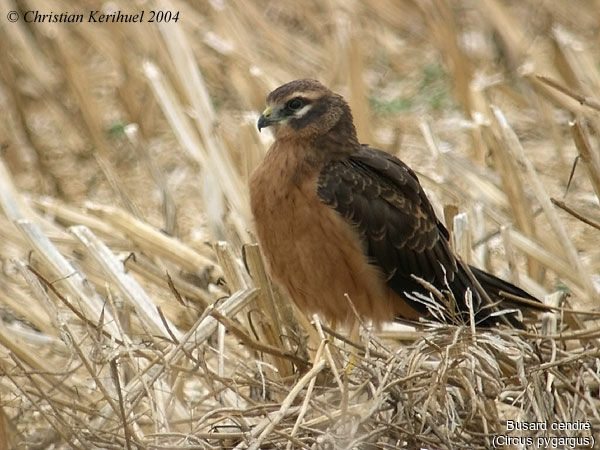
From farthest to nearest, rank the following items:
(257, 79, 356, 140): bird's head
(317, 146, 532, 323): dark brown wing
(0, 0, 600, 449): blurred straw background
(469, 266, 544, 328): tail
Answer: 1. (257, 79, 356, 140): bird's head
2. (317, 146, 532, 323): dark brown wing
3. (469, 266, 544, 328): tail
4. (0, 0, 600, 449): blurred straw background

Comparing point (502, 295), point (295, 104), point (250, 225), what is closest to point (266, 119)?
point (295, 104)

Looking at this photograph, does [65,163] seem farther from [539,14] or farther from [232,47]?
[539,14]

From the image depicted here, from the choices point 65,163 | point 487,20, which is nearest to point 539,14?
point 487,20

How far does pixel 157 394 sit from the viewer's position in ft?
11.5

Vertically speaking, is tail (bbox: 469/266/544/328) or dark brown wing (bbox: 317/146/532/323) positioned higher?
dark brown wing (bbox: 317/146/532/323)

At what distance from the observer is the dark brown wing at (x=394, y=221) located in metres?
4.07

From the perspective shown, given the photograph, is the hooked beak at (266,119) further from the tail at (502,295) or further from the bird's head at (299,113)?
the tail at (502,295)

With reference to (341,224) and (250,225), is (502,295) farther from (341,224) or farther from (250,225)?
(250,225)

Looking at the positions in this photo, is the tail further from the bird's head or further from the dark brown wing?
the bird's head

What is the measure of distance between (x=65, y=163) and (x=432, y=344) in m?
4.61

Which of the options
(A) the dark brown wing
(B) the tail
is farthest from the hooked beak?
(B) the tail

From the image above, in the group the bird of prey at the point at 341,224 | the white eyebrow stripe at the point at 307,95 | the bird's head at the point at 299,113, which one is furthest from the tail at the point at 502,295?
the white eyebrow stripe at the point at 307,95

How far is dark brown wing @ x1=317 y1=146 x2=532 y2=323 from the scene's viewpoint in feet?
13.4

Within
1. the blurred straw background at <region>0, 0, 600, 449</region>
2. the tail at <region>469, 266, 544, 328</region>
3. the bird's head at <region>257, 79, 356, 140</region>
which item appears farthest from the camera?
the bird's head at <region>257, 79, 356, 140</region>
